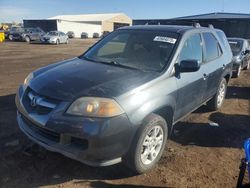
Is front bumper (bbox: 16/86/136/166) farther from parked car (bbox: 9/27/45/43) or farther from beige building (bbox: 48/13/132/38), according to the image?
beige building (bbox: 48/13/132/38)

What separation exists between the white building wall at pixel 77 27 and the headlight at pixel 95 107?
2164 inches

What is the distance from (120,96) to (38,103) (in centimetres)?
98

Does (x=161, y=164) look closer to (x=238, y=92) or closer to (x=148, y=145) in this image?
(x=148, y=145)

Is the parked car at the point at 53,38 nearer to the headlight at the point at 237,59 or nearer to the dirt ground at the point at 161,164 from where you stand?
the headlight at the point at 237,59

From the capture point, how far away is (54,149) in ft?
9.61

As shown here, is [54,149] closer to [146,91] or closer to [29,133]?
[29,133]

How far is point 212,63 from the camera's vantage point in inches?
193

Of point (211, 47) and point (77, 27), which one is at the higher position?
point (211, 47)

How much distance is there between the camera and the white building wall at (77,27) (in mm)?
55638

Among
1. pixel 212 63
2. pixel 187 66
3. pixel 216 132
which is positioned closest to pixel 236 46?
pixel 212 63

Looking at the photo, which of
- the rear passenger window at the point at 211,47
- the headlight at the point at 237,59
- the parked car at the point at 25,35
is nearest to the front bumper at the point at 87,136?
the rear passenger window at the point at 211,47

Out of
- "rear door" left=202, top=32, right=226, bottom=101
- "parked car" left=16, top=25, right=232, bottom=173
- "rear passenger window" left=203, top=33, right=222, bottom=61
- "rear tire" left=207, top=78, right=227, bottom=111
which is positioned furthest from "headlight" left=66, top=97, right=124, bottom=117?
"rear tire" left=207, top=78, right=227, bottom=111

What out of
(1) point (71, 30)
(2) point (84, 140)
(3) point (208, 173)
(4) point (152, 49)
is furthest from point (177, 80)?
(1) point (71, 30)

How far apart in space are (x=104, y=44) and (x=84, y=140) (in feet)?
7.76
